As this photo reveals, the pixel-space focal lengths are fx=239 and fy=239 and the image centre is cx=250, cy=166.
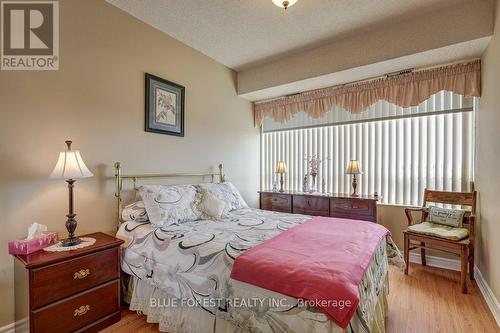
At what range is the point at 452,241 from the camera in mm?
2377

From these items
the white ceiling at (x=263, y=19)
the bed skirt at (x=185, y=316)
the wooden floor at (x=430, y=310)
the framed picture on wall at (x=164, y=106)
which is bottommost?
the wooden floor at (x=430, y=310)

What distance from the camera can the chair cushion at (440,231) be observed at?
2.40 m

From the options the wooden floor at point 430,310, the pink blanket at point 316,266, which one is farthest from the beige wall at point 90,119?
the pink blanket at point 316,266

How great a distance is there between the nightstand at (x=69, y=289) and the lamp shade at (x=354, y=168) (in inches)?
112

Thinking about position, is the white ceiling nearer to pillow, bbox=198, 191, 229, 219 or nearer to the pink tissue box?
pillow, bbox=198, 191, 229, 219

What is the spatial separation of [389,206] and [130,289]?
322 centimetres

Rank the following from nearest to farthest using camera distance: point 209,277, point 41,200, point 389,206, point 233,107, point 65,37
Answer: point 209,277 < point 41,200 < point 65,37 < point 389,206 < point 233,107

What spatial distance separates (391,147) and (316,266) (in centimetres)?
272

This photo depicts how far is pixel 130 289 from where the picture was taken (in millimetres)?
2086

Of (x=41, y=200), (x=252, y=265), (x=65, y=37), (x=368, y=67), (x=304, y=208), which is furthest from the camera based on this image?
(x=304, y=208)

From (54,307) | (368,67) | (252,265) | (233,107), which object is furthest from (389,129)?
(54,307)

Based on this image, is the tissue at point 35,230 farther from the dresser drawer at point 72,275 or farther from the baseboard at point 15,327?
the baseboard at point 15,327

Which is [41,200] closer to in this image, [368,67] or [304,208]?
[304,208]

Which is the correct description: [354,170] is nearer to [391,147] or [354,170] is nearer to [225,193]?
[391,147]
